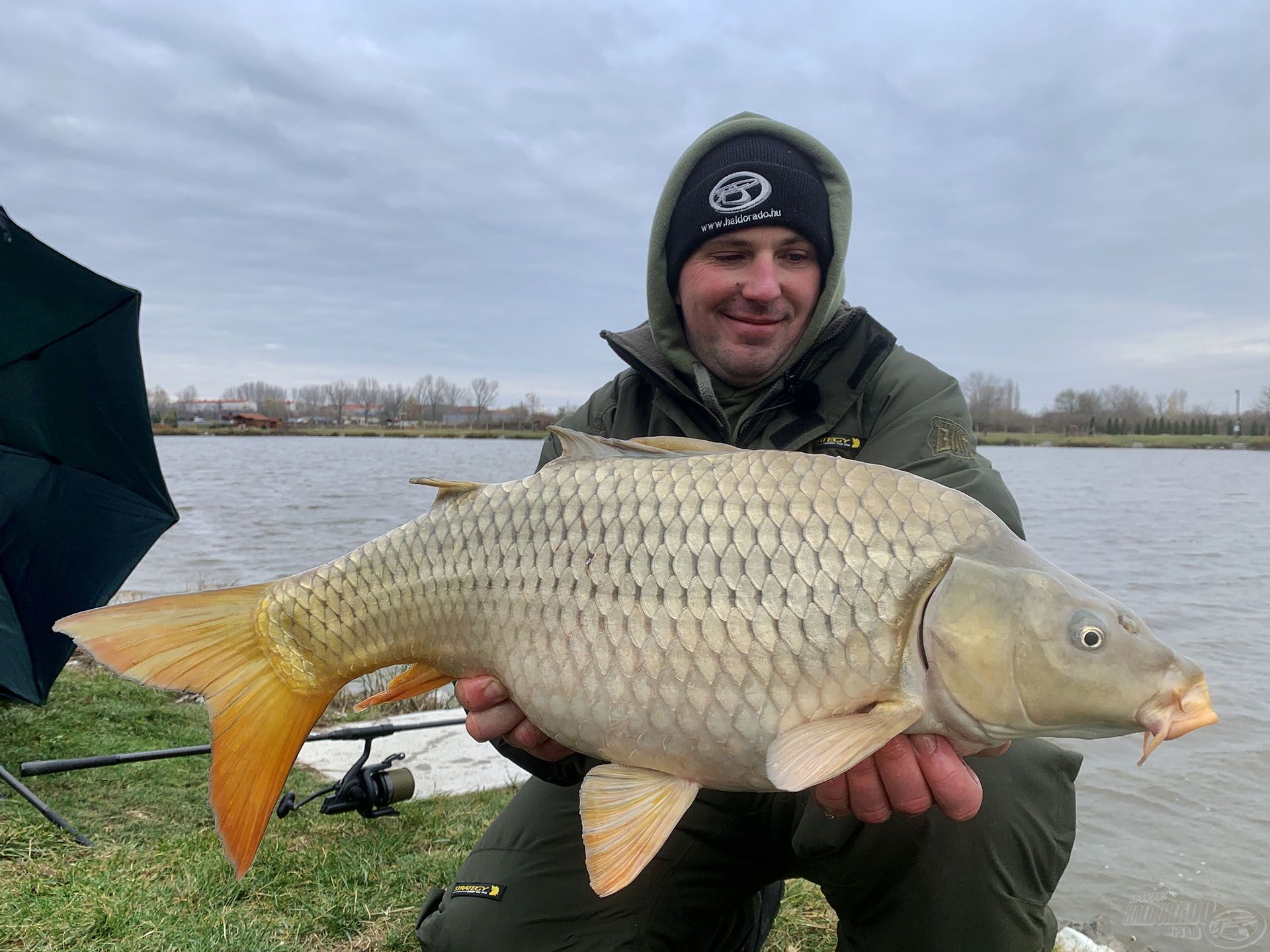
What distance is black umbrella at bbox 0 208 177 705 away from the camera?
265 centimetres

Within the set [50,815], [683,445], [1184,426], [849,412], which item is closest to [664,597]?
[683,445]

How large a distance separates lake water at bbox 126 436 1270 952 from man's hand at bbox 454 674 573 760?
232 cm

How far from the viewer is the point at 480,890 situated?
1.75m

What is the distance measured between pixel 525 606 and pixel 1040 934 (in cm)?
105

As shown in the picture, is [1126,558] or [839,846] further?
[1126,558]

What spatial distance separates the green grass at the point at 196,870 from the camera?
1.70 meters

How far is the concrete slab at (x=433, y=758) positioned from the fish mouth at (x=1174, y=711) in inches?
92.4

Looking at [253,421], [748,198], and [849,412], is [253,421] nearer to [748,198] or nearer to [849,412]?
[748,198]

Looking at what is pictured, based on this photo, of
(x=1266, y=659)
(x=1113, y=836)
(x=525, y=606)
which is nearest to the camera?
(x=525, y=606)

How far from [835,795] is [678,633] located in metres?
0.35

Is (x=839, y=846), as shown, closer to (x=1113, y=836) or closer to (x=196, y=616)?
(x=196, y=616)

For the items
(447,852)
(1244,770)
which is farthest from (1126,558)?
(447,852)

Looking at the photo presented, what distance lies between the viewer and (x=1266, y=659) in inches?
229

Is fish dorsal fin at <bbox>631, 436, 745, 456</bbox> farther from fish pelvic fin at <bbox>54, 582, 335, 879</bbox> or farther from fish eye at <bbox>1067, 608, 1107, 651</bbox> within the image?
fish pelvic fin at <bbox>54, 582, 335, 879</bbox>
